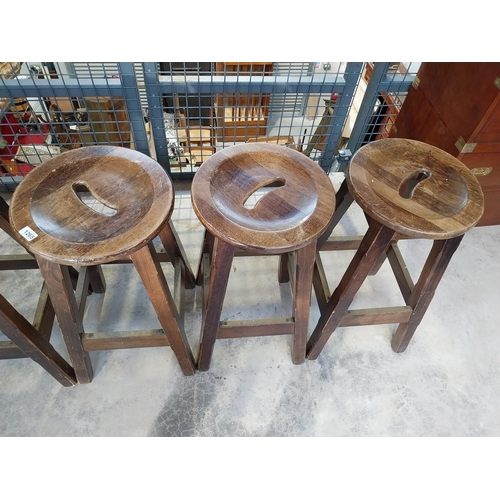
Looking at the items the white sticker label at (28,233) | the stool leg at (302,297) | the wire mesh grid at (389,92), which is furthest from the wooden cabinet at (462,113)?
the white sticker label at (28,233)

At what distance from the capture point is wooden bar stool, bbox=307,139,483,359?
1.12 metres

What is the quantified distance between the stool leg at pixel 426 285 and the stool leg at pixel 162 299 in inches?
37.0

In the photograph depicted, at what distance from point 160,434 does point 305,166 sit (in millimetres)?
1168

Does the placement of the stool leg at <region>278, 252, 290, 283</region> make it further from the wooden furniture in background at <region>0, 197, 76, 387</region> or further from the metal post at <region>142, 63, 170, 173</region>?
the wooden furniture in background at <region>0, 197, 76, 387</region>

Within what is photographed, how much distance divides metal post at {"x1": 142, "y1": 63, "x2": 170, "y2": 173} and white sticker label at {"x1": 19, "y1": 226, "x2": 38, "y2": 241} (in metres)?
1.01

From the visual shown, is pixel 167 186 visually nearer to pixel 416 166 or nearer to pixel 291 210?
pixel 291 210

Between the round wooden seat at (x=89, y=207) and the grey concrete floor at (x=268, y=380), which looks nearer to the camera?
the round wooden seat at (x=89, y=207)

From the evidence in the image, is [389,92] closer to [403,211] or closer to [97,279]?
[403,211]

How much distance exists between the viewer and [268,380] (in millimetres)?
1646

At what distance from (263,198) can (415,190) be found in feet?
1.66

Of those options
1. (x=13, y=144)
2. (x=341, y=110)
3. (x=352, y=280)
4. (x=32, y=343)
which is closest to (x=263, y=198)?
(x=352, y=280)

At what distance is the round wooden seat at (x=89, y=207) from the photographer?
980mm

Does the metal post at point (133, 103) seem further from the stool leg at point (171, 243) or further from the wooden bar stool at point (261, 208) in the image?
the wooden bar stool at point (261, 208)

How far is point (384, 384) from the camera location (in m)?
1.66
